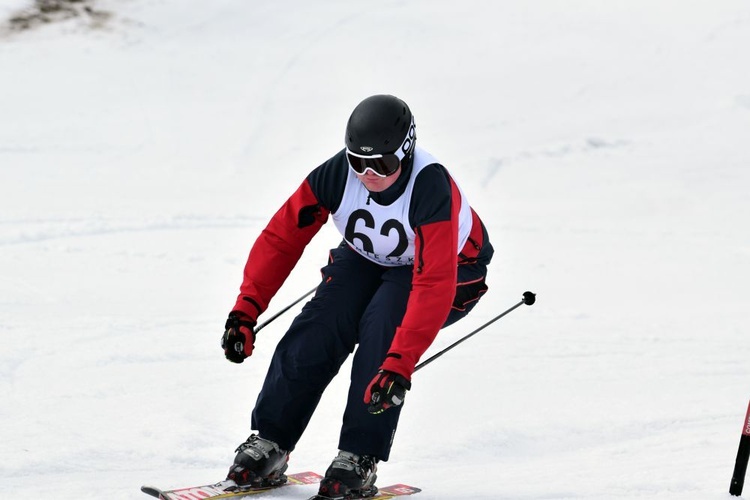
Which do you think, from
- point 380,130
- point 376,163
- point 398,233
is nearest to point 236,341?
point 398,233

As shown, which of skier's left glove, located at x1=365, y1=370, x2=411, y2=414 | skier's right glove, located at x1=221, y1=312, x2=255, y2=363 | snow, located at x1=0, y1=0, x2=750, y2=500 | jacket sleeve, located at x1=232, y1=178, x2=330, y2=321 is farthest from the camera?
snow, located at x1=0, y1=0, x2=750, y2=500

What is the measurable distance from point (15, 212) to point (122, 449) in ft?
18.8

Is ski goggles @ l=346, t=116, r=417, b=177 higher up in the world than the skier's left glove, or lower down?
higher up

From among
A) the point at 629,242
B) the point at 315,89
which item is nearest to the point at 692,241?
the point at 629,242

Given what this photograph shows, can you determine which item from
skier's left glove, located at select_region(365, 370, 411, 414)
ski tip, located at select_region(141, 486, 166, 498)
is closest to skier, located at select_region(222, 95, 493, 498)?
skier's left glove, located at select_region(365, 370, 411, 414)

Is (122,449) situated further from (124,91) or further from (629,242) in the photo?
(124,91)

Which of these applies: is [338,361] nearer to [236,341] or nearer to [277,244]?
[236,341]

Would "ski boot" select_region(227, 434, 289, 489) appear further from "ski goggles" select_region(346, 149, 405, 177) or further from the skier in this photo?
"ski goggles" select_region(346, 149, 405, 177)

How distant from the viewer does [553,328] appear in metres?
7.46

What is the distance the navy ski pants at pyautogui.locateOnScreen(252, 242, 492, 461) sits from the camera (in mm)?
3787

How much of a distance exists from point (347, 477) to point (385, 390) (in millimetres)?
419

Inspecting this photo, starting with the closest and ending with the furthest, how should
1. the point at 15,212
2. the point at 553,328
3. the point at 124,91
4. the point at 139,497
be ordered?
the point at 139,497 < the point at 553,328 < the point at 15,212 < the point at 124,91

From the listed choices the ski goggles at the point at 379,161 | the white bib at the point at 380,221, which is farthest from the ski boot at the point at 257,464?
the ski goggles at the point at 379,161

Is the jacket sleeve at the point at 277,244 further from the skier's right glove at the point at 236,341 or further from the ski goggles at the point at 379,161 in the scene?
the ski goggles at the point at 379,161
